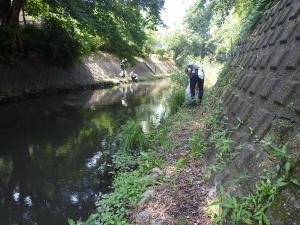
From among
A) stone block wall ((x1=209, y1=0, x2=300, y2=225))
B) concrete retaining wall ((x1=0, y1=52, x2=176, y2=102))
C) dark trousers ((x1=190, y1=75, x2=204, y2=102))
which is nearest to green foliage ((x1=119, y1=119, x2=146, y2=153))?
stone block wall ((x1=209, y1=0, x2=300, y2=225))

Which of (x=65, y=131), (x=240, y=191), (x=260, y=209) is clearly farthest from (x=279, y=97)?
(x=65, y=131)

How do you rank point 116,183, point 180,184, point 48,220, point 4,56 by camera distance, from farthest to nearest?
point 4,56 → point 116,183 → point 48,220 → point 180,184

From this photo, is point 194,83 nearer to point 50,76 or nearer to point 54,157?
point 54,157

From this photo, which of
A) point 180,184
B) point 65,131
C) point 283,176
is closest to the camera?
point 283,176

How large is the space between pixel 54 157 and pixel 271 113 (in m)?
5.47

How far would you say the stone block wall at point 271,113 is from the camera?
2.41m

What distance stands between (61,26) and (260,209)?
18320mm

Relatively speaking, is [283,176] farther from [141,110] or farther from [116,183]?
[141,110]

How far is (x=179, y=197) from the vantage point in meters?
3.87

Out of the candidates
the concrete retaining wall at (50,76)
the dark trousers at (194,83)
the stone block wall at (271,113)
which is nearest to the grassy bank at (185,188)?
the stone block wall at (271,113)

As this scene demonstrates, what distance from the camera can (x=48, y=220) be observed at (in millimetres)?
4812

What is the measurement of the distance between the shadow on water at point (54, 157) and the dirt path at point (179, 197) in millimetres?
1363

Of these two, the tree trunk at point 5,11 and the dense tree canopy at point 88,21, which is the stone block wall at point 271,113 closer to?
the dense tree canopy at point 88,21

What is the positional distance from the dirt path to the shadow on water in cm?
136
